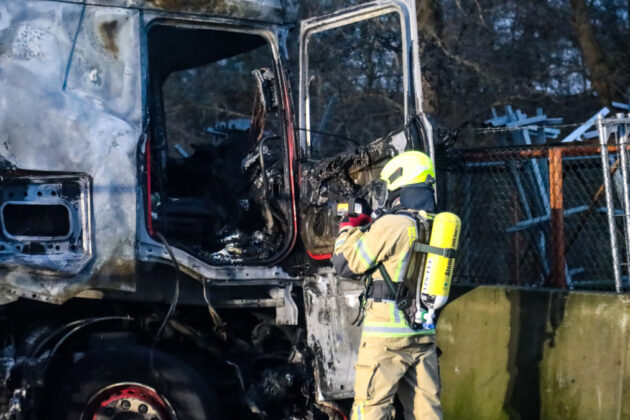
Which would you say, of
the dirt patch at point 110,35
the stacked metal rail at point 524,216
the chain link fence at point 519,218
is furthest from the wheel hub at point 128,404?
the stacked metal rail at point 524,216

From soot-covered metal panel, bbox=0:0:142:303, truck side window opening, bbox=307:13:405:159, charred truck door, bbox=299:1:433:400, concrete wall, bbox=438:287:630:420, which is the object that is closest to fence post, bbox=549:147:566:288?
concrete wall, bbox=438:287:630:420

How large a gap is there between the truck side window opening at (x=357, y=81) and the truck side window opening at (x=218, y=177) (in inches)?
256

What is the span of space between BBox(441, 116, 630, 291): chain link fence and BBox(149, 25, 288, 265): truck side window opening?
1.70 m

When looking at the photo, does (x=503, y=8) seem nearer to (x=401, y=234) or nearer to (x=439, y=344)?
(x=439, y=344)

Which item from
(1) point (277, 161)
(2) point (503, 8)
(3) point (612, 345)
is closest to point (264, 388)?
(1) point (277, 161)

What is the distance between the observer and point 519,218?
6.87 meters

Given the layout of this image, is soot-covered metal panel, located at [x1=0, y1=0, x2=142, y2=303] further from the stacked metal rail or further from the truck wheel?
the stacked metal rail

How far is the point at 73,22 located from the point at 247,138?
6.81 feet

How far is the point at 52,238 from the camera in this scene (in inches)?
182

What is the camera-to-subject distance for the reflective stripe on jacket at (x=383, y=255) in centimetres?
454

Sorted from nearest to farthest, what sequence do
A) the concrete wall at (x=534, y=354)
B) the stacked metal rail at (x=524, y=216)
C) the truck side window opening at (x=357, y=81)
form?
the concrete wall at (x=534, y=354) → the stacked metal rail at (x=524, y=216) → the truck side window opening at (x=357, y=81)

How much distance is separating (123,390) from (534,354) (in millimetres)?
3049

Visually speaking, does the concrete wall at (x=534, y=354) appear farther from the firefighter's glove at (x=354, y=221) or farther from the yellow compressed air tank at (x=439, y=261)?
the firefighter's glove at (x=354, y=221)

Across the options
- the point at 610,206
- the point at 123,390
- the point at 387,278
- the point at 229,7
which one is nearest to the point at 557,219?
the point at 610,206
